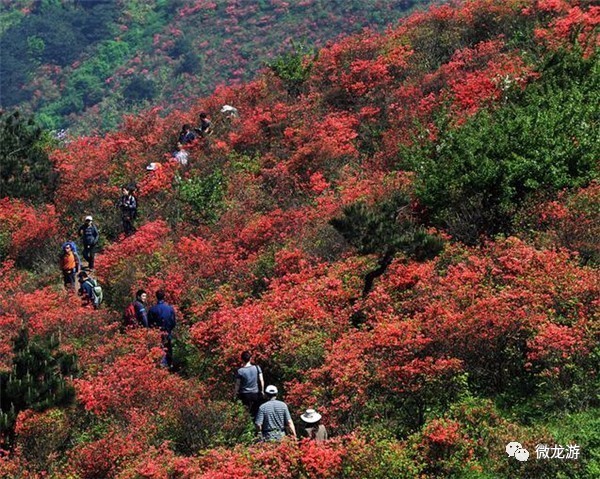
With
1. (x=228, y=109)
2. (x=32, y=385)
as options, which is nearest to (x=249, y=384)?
(x=32, y=385)

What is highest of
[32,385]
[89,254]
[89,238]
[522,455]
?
[32,385]

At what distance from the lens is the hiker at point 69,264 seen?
20578 millimetres

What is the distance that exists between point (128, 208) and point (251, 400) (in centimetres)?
1079

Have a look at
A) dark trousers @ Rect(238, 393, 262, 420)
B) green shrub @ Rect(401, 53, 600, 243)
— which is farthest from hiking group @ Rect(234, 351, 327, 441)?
green shrub @ Rect(401, 53, 600, 243)

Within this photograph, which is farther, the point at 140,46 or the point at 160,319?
the point at 140,46

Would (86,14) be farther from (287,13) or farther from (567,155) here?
(567,155)

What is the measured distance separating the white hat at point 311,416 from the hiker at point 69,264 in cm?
1058

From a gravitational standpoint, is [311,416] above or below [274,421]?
above

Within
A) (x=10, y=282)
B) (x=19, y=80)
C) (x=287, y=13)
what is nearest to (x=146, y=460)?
(x=10, y=282)

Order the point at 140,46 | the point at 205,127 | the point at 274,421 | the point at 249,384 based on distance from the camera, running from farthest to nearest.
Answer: the point at 140,46, the point at 205,127, the point at 249,384, the point at 274,421

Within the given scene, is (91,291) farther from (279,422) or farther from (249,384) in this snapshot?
(279,422)

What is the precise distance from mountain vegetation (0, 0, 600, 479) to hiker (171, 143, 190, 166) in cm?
30

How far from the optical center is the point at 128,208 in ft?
74.7

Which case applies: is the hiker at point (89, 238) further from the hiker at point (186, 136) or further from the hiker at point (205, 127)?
the hiker at point (205, 127)
